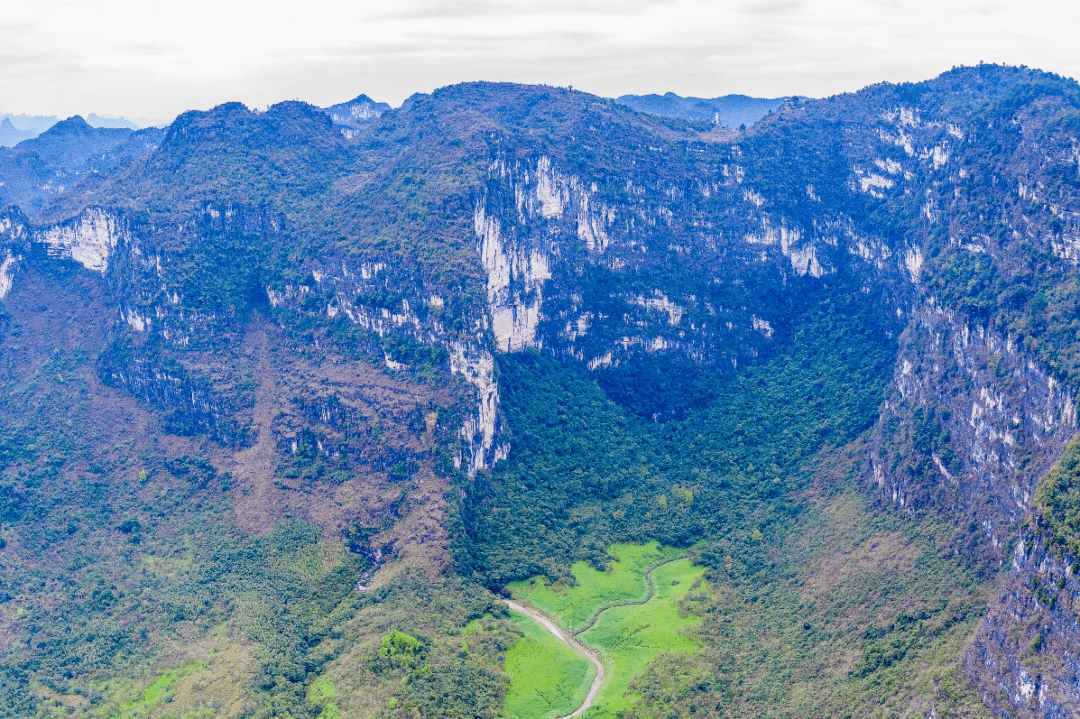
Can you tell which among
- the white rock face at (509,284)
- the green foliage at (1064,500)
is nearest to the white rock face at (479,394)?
the white rock face at (509,284)

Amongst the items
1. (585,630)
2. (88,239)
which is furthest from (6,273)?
(585,630)

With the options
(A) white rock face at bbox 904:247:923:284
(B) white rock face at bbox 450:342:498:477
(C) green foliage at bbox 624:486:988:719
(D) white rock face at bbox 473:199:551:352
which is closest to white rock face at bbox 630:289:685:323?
(D) white rock face at bbox 473:199:551:352

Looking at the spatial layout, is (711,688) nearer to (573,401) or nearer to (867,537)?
(867,537)

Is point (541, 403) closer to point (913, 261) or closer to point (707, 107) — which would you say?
point (913, 261)

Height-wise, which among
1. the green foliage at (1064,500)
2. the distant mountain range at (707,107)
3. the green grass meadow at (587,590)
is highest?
the distant mountain range at (707,107)

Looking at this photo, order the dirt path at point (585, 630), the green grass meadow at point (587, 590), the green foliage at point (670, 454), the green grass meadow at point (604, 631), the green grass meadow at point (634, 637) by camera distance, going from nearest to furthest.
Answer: the green grass meadow at point (604, 631)
the green grass meadow at point (634, 637)
the dirt path at point (585, 630)
the green grass meadow at point (587, 590)
the green foliage at point (670, 454)

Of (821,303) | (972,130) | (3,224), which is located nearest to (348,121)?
(3,224)

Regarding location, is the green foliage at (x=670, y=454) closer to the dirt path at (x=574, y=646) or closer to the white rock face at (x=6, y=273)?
the dirt path at (x=574, y=646)

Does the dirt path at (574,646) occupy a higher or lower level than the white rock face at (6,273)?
lower
